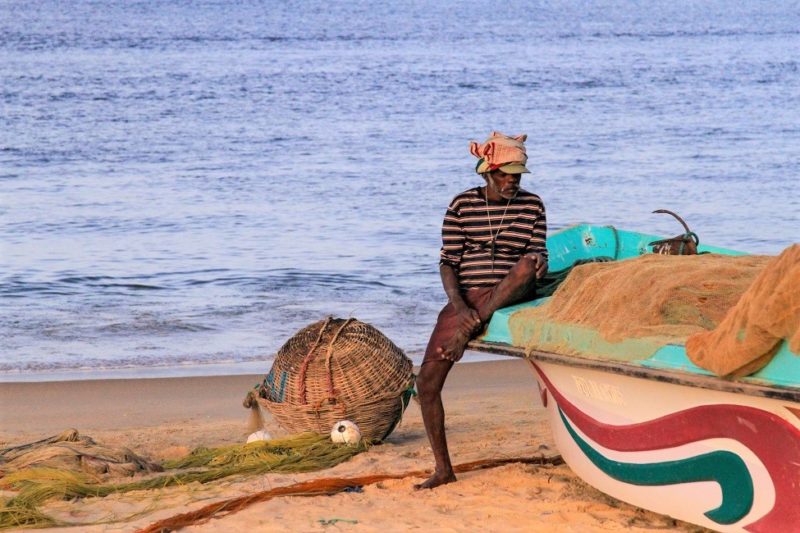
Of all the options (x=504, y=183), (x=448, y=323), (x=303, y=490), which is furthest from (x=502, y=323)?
(x=303, y=490)

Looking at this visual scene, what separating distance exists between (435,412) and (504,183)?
1105 millimetres

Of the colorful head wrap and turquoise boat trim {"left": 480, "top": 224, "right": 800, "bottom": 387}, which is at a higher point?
the colorful head wrap

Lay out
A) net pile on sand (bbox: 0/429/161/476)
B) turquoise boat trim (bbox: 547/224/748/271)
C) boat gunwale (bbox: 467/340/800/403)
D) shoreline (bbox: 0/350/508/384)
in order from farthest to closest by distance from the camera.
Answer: shoreline (bbox: 0/350/508/384) → turquoise boat trim (bbox: 547/224/748/271) → net pile on sand (bbox: 0/429/161/476) → boat gunwale (bbox: 467/340/800/403)

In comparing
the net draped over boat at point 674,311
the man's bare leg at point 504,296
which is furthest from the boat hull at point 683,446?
the man's bare leg at point 504,296

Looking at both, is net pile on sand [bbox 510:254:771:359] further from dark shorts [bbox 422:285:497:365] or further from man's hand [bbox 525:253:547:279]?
dark shorts [bbox 422:285:497:365]

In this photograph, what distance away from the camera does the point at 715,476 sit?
178 inches

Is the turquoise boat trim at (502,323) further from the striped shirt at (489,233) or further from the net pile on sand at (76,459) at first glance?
the net pile on sand at (76,459)

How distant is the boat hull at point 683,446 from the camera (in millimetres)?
4215

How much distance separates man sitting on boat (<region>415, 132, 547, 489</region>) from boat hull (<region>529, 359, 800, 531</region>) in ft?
1.29

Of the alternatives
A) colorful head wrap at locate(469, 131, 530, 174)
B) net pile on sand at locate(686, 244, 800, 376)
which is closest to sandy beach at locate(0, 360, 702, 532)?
net pile on sand at locate(686, 244, 800, 376)

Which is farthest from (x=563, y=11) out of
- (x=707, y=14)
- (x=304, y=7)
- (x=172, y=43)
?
(x=172, y=43)

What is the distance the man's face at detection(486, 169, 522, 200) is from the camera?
18.5 ft

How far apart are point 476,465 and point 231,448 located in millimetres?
1334

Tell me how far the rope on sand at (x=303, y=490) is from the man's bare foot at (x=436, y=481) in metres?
0.18
